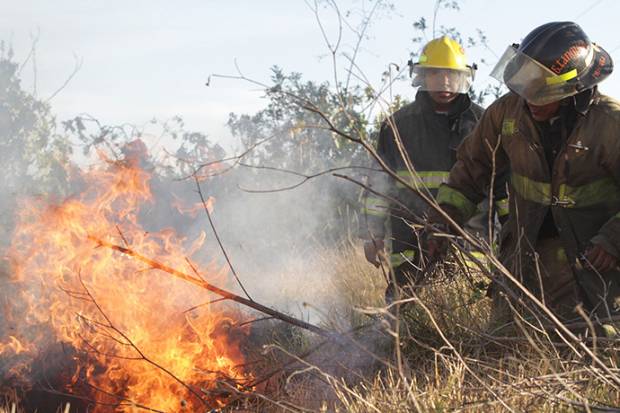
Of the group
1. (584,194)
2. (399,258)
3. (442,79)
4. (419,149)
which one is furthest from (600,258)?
(442,79)

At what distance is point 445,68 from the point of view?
5.63 meters

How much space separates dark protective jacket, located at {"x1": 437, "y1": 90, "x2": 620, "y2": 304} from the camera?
3902mm

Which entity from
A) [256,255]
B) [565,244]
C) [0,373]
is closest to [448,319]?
[565,244]

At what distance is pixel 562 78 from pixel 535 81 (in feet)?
0.44

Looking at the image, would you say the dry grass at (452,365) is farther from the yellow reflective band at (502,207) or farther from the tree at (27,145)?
the tree at (27,145)

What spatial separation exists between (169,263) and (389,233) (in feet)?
5.56

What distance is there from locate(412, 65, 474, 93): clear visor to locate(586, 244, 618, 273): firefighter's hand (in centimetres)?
199

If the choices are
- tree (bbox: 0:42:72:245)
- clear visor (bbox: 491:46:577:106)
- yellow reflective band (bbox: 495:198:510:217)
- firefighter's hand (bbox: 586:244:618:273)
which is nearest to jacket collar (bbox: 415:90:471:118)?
yellow reflective band (bbox: 495:198:510:217)

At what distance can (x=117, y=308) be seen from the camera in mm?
4828

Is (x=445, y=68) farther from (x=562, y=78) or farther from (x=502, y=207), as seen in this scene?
(x=562, y=78)

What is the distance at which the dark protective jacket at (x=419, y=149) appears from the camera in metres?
5.51

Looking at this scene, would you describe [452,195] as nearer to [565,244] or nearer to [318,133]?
[565,244]

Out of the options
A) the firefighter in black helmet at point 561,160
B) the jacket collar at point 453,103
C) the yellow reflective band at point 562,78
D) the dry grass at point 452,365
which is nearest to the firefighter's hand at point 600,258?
the firefighter in black helmet at point 561,160

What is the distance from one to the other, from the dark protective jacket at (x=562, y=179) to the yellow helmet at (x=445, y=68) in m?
1.16
